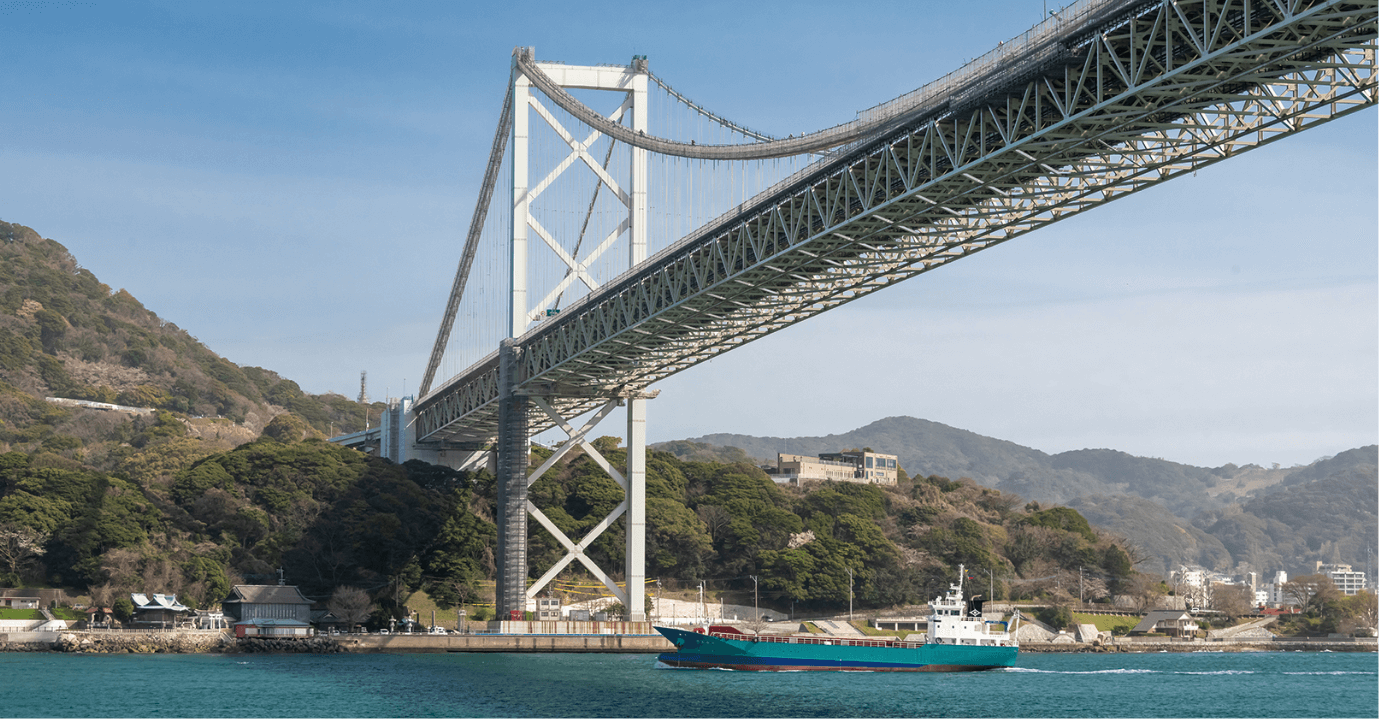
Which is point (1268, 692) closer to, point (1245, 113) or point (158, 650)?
point (1245, 113)

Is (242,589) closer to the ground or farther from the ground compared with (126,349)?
closer to the ground

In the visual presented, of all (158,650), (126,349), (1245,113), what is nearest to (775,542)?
(158,650)

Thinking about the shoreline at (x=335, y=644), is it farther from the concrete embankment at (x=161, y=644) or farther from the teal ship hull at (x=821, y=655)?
the teal ship hull at (x=821, y=655)

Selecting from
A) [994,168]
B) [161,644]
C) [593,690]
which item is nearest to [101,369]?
[161,644]

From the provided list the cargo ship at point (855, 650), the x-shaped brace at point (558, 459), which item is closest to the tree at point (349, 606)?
the x-shaped brace at point (558, 459)

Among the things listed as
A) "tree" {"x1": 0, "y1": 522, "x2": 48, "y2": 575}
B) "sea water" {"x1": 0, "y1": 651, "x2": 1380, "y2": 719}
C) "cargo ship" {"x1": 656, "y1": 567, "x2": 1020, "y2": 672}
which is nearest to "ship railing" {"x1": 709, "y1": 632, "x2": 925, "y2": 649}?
"cargo ship" {"x1": 656, "y1": 567, "x2": 1020, "y2": 672}

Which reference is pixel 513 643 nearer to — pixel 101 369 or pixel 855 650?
pixel 855 650

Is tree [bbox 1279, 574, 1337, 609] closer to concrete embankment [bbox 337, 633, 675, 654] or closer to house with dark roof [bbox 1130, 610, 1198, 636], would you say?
house with dark roof [bbox 1130, 610, 1198, 636]
